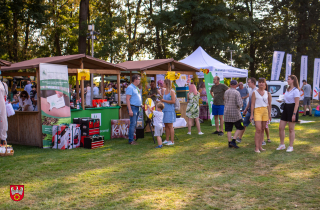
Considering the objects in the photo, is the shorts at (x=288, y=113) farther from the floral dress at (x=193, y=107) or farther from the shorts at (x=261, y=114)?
the floral dress at (x=193, y=107)

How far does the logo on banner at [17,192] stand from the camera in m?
3.94

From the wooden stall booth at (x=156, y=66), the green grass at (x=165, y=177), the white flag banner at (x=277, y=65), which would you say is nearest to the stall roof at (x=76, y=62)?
the wooden stall booth at (x=156, y=66)

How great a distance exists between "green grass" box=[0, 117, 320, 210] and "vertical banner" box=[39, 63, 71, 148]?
2.18ft

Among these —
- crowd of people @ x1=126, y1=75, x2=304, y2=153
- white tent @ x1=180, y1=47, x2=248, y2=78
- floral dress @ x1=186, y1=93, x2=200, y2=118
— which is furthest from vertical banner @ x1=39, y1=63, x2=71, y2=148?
white tent @ x1=180, y1=47, x2=248, y2=78

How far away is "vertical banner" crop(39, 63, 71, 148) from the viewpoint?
7743 millimetres

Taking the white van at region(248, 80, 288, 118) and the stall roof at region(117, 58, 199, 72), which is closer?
the stall roof at region(117, 58, 199, 72)

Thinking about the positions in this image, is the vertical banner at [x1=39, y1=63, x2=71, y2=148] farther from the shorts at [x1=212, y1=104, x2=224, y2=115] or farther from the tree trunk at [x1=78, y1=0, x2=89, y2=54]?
the tree trunk at [x1=78, y1=0, x2=89, y2=54]

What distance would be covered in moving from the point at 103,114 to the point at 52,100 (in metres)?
1.71

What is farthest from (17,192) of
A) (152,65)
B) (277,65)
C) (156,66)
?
(277,65)

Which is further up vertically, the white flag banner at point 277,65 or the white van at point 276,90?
the white flag banner at point 277,65

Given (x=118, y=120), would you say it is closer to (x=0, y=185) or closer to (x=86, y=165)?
(x=86, y=165)

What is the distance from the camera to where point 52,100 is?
7887 millimetres

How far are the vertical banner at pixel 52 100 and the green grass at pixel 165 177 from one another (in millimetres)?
665

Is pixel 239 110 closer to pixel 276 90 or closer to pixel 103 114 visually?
pixel 103 114
